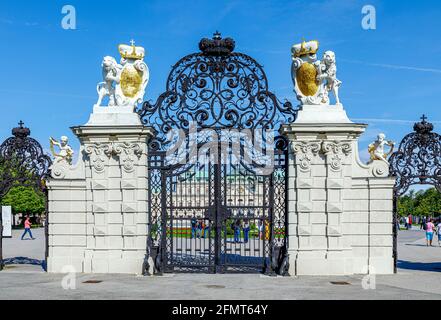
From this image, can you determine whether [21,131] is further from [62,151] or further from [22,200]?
[22,200]

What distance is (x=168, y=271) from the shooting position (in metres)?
16.2

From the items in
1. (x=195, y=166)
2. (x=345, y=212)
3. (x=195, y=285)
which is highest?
(x=195, y=166)

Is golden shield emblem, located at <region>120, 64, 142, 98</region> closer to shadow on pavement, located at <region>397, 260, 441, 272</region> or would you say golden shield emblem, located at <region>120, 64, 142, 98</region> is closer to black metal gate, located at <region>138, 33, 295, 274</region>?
black metal gate, located at <region>138, 33, 295, 274</region>

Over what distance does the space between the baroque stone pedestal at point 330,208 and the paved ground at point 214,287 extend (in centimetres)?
67

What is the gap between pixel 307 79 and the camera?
1587 cm

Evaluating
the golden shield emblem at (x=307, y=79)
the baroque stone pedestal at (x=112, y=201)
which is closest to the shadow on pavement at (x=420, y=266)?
the golden shield emblem at (x=307, y=79)

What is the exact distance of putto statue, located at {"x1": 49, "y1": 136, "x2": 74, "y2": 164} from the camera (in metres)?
16.4

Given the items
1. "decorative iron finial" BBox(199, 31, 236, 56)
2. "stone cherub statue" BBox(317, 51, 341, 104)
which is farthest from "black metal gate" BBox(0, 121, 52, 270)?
"stone cherub statue" BBox(317, 51, 341, 104)

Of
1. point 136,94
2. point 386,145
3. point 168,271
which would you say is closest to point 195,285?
point 168,271

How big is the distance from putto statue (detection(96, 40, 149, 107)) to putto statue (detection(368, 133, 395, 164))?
6.61 m

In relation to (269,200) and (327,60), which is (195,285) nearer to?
(269,200)

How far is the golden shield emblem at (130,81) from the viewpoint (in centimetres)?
1614

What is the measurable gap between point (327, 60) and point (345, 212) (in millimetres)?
4135
